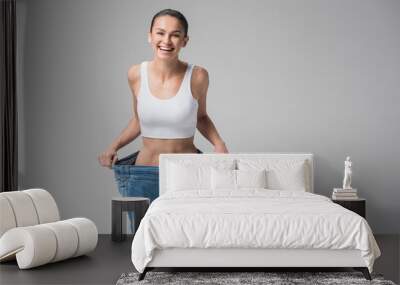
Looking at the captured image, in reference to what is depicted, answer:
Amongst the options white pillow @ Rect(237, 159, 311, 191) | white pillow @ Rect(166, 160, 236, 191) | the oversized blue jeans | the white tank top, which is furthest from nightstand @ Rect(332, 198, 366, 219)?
the white tank top

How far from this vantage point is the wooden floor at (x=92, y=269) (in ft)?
17.1

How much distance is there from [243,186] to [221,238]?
65.2 inches

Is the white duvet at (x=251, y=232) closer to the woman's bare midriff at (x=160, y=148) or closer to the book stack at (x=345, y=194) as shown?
the book stack at (x=345, y=194)

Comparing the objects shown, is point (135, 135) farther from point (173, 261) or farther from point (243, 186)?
point (173, 261)

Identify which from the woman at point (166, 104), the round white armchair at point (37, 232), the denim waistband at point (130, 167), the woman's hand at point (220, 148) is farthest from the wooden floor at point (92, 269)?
the woman's hand at point (220, 148)

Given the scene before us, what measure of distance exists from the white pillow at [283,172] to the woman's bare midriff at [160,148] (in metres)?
0.58

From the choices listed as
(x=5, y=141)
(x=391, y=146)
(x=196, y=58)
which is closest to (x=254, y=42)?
(x=196, y=58)

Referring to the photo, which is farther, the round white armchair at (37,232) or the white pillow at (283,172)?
the white pillow at (283,172)

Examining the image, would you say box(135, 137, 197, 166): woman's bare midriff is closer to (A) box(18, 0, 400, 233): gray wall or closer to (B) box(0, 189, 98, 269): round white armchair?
(A) box(18, 0, 400, 233): gray wall

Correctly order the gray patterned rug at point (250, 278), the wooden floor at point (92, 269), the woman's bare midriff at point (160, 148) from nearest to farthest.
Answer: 1. the gray patterned rug at point (250, 278)
2. the wooden floor at point (92, 269)
3. the woman's bare midriff at point (160, 148)

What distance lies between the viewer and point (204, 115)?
7496mm

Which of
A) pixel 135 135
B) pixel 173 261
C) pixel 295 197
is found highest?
pixel 135 135

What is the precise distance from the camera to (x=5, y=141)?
7355mm

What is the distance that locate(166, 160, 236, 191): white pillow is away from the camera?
22.4ft
